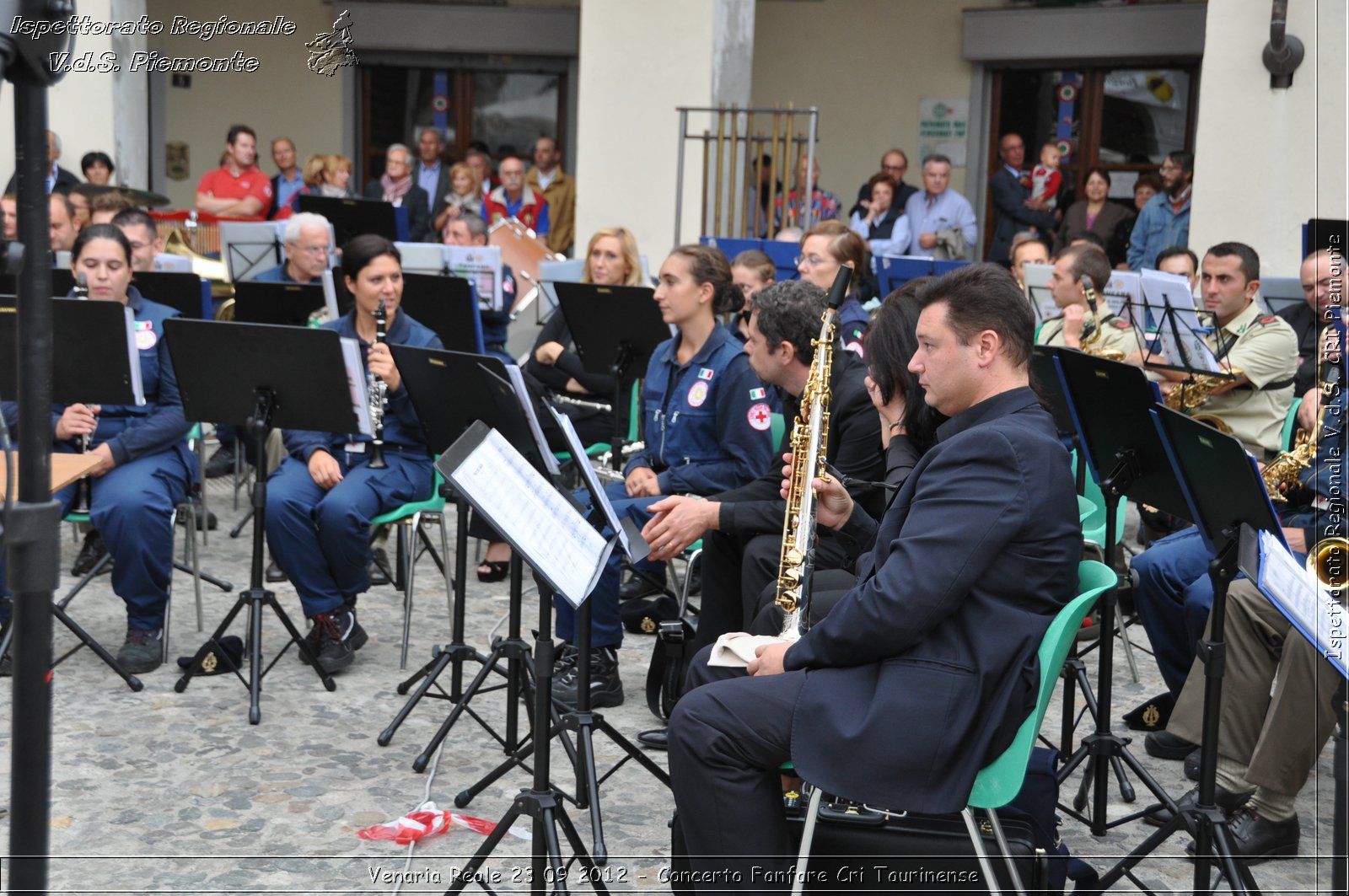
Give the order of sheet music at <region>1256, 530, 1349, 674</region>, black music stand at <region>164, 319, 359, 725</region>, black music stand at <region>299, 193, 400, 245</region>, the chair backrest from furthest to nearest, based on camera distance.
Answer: black music stand at <region>299, 193, 400, 245</region> < black music stand at <region>164, 319, 359, 725</region> < the chair backrest < sheet music at <region>1256, 530, 1349, 674</region>

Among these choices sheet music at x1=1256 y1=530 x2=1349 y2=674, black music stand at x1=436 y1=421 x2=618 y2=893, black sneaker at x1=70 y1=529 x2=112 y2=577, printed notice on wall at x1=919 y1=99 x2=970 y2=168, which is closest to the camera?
sheet music at x1=1256 y1=530 x2=1349 y2=674

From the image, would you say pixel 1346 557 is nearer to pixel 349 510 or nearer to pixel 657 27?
pixel 349 510

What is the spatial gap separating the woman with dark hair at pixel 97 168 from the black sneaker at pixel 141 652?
6.86 m

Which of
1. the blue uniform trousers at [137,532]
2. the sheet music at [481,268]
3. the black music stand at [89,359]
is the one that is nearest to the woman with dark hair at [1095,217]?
the sheet music at [481,268]

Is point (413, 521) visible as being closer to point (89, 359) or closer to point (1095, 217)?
point (89, 359)

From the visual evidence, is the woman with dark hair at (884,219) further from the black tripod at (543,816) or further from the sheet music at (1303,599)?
the sheet music at (1303,599)

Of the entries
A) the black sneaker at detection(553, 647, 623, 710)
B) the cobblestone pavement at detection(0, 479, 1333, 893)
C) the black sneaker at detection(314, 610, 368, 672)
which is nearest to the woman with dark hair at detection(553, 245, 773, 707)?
the black sneaker at detection(553, 647, 623, 710)

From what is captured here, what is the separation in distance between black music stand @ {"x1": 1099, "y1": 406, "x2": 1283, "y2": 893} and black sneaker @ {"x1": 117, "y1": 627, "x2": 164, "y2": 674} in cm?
345

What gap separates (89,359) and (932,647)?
10.9 feet

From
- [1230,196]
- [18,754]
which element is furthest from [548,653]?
[1230,196]

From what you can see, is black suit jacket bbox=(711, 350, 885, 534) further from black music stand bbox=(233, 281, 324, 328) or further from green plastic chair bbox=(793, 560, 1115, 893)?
black music stand bbox=(233, 281, 324, 328)

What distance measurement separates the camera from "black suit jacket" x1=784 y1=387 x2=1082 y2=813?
2.60 m

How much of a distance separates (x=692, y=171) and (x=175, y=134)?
23.9ft

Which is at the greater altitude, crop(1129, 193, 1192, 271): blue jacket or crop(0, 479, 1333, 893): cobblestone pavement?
crop(1129, 193, 1192, 271): blue jacket
